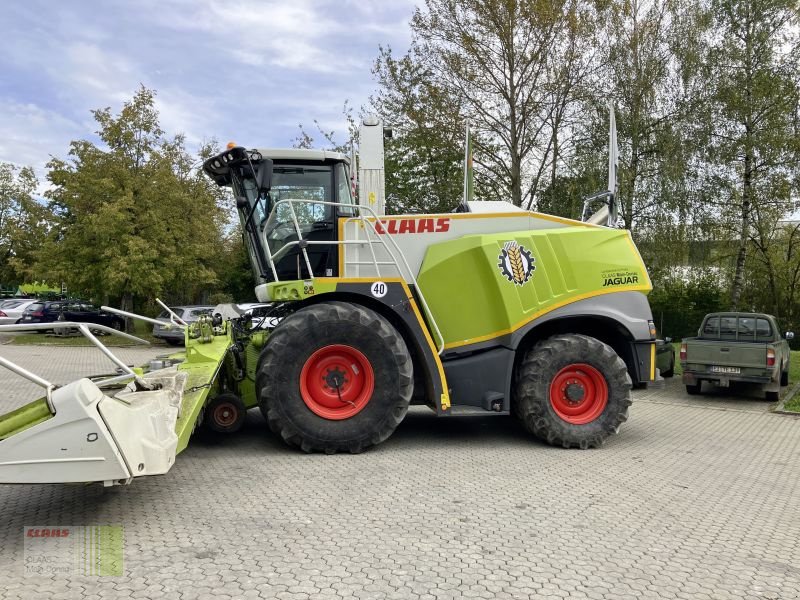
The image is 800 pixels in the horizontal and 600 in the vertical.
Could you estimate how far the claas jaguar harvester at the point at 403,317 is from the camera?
6199mm

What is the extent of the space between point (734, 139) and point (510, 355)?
14155mm

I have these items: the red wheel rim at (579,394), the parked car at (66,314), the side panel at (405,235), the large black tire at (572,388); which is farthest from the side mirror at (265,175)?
the parked car at (66,314)

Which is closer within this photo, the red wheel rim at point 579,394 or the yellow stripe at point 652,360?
the red wheel rim at point 579,394

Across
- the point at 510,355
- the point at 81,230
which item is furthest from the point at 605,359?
the point at 81,230

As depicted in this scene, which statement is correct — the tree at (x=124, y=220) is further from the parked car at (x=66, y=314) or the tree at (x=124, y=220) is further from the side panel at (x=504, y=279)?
the side panel at (x=504, y=279)

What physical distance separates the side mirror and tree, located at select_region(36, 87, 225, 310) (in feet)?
56.5

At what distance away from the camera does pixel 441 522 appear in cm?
439

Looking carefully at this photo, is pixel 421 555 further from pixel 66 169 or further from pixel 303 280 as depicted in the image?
pixel 66 169

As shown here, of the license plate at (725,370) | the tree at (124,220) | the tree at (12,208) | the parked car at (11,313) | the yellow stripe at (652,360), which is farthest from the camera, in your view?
the tree at (12,208)

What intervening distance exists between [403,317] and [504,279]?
1.21m

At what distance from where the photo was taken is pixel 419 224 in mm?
6859

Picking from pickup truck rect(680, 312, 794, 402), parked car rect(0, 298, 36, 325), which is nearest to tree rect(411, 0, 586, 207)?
pickup truck rect(680, 312, 794, 402)

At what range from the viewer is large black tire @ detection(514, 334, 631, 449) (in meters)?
6.68

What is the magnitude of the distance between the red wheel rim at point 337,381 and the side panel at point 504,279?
3.55 ft
